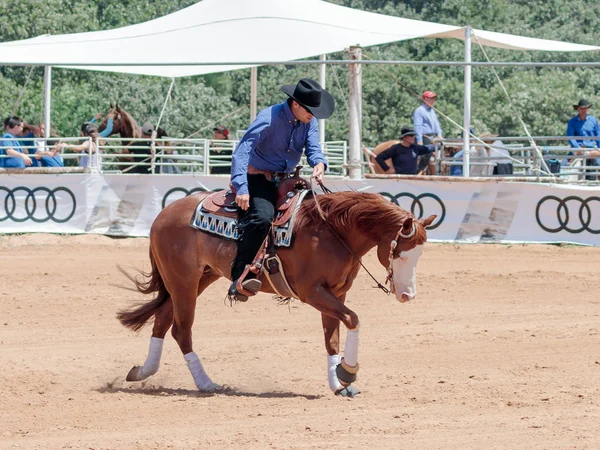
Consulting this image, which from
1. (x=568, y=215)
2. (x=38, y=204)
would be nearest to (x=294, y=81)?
(x=38, y=204)

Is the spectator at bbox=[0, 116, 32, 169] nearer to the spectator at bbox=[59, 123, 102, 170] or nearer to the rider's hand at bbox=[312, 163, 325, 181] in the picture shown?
the spectator at bbox=[59, 123, 102, 170]

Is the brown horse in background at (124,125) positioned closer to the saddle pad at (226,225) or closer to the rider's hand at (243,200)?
the saddle pad at (226,225)

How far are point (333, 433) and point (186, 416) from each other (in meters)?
1.15

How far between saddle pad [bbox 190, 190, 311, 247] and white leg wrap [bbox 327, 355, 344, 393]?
90 centimetres

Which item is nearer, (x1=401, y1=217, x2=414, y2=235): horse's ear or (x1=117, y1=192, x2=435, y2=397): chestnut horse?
(x1=401, y1=217, x2=414, y2=235): horse's ear

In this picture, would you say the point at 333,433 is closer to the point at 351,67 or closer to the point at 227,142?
the point at 351,67

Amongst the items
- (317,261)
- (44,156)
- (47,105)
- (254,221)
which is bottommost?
(317,261)

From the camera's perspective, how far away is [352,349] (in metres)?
7.57

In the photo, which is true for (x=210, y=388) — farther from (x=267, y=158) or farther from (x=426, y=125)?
(x=426, y=125)

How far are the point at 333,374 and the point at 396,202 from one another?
840cm

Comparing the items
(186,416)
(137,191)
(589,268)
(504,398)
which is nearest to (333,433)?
(186,416)

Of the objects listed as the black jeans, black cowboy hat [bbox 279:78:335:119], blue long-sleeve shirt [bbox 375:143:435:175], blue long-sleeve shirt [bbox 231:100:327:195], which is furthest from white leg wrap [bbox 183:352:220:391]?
blue long-sleeve shirt [bbox 375:143:435:175]

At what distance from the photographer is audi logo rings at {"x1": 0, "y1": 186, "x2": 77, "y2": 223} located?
55.1 ft

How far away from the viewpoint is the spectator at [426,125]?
17.8 m
